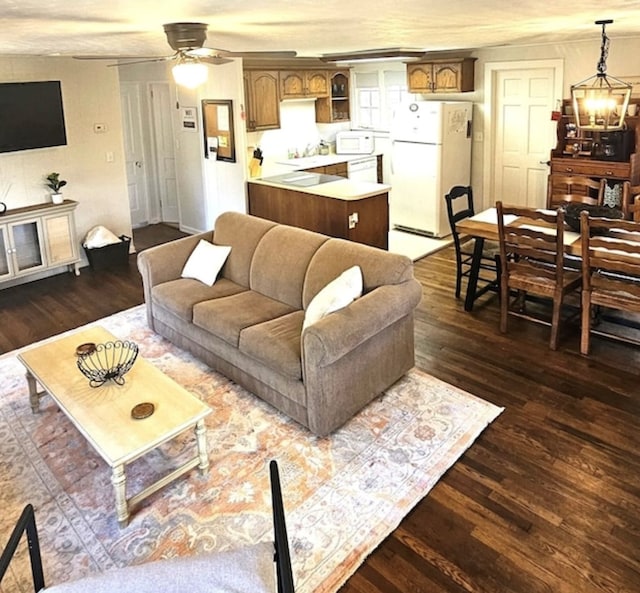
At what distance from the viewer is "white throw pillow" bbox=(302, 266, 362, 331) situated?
3336 mm

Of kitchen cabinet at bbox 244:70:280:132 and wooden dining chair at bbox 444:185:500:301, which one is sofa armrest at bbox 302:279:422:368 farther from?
kitchen cabinet at bbox 244:70:280:132

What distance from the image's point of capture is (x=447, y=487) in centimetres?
293

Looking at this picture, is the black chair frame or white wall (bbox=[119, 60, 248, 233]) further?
white wall (bbox=[119, 60, 248, 233])

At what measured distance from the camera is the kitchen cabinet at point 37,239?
5.57m

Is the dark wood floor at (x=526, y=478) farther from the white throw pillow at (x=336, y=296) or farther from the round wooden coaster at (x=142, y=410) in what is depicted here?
the round wooden coaster at (x=142, y=410)

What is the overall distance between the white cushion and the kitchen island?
13.8ft

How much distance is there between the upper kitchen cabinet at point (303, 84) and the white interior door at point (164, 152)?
1.52 metres

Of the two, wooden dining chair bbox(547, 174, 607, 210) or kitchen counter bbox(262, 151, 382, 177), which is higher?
kitchen counter bbox(262, 151, 382, 177)

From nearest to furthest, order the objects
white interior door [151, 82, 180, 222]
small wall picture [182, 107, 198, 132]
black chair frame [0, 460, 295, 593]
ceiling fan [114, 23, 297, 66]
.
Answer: black chair frame [0, 460, 295, 593], ceiling fan [114, 23, 297, 66], small wall picture [182, 107, 198, 132], white interior door [151, 82, 180, 222]

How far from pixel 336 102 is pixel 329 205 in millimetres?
3033

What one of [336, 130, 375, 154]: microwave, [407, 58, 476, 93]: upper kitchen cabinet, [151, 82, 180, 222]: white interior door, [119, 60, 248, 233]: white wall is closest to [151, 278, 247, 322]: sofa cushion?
[119, 60, 248, 233]: white wall

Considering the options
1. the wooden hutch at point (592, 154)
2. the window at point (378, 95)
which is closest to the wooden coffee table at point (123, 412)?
the wooden hutch at point (592, 154)

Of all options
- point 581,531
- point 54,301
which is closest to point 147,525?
point 581,531

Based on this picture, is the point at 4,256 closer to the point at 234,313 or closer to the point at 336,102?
the point at 234,313
